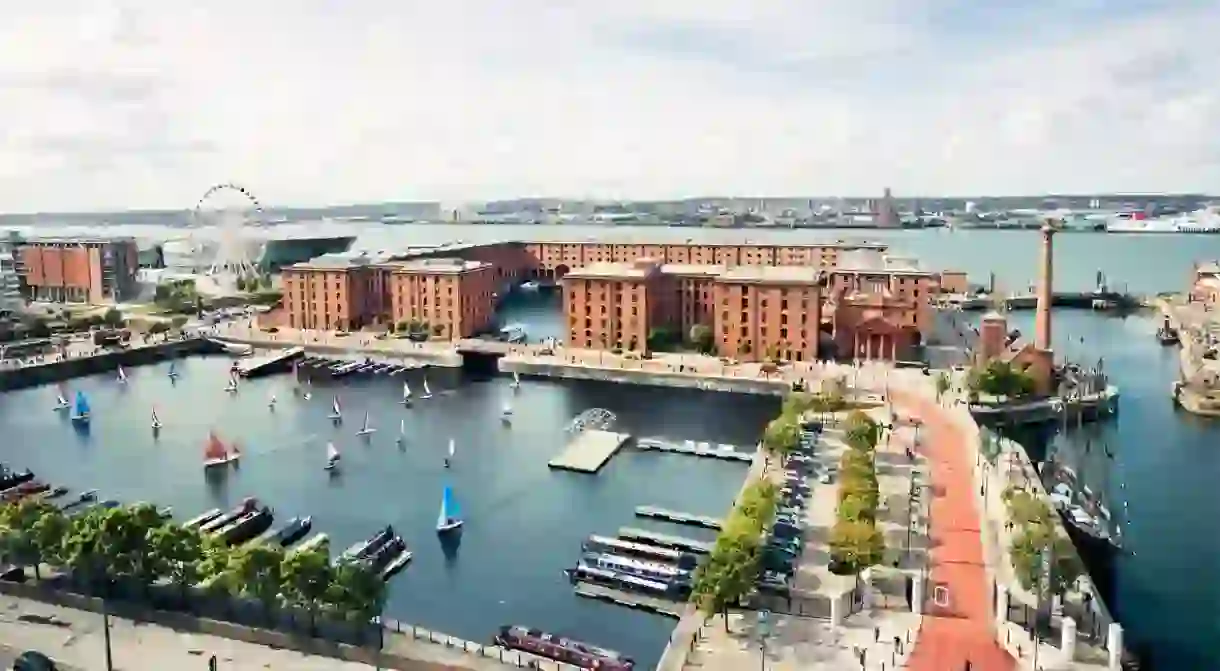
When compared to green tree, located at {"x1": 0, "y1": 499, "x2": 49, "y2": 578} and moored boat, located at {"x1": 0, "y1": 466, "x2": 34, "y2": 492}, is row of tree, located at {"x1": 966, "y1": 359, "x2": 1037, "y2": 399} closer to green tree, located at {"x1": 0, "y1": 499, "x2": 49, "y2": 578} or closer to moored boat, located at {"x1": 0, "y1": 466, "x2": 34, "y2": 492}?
green tree, located at {"x1": 0, "y1": 499, "x2": 49, "y2": 578}

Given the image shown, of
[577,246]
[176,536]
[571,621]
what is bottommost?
[571,621]

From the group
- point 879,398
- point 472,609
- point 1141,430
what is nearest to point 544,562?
point 472,609

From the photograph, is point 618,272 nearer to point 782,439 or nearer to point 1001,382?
point 1001,382

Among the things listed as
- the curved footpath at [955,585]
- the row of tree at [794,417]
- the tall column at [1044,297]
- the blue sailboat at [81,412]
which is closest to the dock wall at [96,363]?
the blue sailboat at [81,412]

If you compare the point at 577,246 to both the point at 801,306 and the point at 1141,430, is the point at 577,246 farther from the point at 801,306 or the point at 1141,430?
the point at 1141,430

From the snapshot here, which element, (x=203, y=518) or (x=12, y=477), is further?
(x=12, y=477)

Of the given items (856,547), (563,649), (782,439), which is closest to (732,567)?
(856,547)

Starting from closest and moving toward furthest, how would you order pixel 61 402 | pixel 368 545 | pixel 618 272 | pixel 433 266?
pixel 368 545 < pixel 61 402 < pixel 618 272 < pixel 433 266
